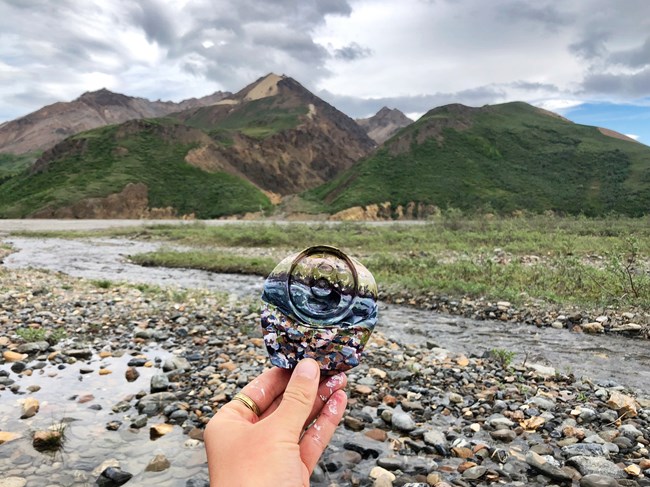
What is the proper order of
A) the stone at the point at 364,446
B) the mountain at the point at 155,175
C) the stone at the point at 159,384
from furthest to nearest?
the mountain at the point at 155,175 → the stone at the point at 159,384 → the stone at the point at 364,446

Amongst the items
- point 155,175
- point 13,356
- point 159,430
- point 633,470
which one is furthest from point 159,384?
point 155,175

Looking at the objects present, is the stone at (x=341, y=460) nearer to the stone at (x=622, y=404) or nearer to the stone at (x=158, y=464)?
the stone at (x=158, y=464)

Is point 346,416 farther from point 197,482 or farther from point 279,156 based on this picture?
point 279,156

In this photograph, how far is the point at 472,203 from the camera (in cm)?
11412

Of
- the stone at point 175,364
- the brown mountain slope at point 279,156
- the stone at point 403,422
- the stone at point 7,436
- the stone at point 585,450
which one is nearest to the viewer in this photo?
the stone at point 585,450

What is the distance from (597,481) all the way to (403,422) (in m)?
2.05

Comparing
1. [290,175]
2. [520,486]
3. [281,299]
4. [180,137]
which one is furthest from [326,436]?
[290,175]

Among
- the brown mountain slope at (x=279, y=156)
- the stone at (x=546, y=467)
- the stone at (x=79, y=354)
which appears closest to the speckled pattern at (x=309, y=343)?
the stone at (x=546, y=467)

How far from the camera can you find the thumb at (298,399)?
203 centimetres

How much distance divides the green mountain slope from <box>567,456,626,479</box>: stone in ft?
378

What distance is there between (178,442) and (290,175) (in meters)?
164

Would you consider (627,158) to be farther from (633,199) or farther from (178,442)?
(178,442)

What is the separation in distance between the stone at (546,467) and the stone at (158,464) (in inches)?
148

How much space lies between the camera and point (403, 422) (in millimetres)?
5527
